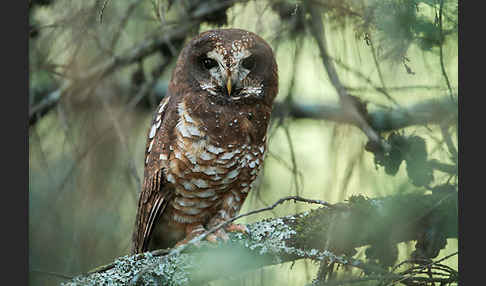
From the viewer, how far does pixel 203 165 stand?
1.80 m

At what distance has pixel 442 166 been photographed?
1.64 meters

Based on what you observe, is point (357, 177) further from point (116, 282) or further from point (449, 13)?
point (116, 282)

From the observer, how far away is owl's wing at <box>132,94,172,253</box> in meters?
1.85

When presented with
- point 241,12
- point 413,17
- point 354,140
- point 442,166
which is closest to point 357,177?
point 354,140

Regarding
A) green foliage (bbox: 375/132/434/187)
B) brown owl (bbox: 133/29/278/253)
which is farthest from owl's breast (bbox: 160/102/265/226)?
green foliage (bbox: 375/132/434/187)

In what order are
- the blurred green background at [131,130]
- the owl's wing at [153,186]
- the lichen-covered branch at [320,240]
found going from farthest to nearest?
the owl's wing at [153,186] < the blurred green background at [131,130] < the lichen-covered branch at [320,240]

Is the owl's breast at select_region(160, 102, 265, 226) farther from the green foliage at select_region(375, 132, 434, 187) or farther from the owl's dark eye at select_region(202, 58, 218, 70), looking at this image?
the green foliage at select_region(375, 132, 434, 187)

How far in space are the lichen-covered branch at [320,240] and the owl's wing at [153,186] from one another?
0.76ft

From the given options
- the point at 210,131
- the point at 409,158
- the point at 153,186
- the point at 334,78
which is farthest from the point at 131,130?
the point at 409,158

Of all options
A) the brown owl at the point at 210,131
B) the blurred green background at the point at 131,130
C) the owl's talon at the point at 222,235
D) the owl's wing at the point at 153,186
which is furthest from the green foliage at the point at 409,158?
the owl's wing at the point at 153,186

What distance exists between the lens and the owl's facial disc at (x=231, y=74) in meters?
1.74

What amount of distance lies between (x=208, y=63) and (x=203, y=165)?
0.33 meters

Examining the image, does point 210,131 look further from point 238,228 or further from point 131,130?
point 131,130

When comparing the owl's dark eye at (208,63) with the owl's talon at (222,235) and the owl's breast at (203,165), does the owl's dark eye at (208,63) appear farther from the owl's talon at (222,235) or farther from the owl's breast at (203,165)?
the owl's talon at (222,235)
